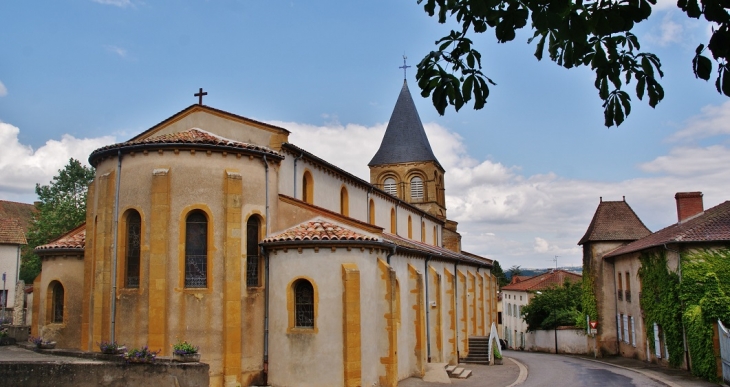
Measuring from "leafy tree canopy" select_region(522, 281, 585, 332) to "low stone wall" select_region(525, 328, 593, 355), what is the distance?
0.64m

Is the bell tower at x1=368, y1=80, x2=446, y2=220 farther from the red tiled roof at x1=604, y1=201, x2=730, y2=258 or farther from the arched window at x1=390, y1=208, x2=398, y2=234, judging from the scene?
the red tiled roof at x1=604, y1=201, x2=730, y2=258

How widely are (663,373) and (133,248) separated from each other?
73.5ft

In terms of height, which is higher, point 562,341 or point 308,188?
point 308,188

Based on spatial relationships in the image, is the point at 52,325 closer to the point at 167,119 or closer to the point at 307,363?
the point at 167,119

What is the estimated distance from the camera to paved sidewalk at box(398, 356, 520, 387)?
2173 centimetres

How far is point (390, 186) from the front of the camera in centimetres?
4884

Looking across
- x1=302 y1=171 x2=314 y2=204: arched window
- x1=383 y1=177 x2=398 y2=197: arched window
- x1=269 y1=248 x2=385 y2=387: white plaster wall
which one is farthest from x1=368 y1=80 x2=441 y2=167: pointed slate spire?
x1=269 y1=248 x2=385 y2=387: white plaster wall

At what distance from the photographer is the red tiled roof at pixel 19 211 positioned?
60500 mm

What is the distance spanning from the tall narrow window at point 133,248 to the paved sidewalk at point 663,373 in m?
19.6

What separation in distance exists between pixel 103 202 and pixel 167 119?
476 centimetres

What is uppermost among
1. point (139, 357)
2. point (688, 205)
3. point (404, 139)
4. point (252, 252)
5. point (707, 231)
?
point (404, 139)

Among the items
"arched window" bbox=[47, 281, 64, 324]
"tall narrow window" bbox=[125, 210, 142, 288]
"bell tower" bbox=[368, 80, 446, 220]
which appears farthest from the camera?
"bell tower" bbox=[368, 80, 446, 220]

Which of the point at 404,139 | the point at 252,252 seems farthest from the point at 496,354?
the point at 404,139

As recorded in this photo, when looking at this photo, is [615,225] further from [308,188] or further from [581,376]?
[308,188]
